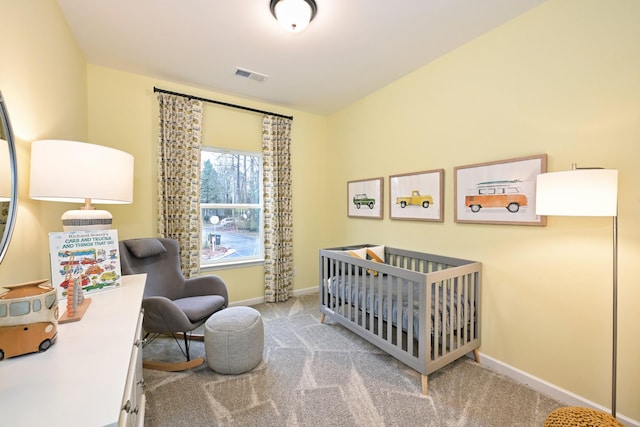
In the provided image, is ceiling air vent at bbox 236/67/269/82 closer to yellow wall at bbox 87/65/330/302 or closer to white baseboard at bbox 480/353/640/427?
yellow wall at bbox 87/65/330/302

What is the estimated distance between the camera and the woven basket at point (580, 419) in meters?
1.10

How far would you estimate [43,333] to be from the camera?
2.77 feet

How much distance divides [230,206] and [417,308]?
2463 millimetres

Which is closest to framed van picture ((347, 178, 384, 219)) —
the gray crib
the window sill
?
the gray crib

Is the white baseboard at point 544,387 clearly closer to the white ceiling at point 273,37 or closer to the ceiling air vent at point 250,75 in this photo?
the white ceiling at point 273,37

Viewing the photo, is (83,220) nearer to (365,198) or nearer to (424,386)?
(424,386)

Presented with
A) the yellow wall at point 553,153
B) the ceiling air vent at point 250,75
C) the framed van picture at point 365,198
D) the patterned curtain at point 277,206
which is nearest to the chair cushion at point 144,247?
the patterned curtain at point 277,206

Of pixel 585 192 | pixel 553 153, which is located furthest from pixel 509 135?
pixel 585 192

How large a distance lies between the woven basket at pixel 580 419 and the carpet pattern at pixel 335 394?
486mm

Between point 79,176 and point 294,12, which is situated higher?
point 294,12

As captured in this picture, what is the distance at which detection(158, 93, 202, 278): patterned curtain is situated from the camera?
2.81 m

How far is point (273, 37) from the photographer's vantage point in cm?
216

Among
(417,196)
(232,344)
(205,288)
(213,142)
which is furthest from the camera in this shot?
(213,142)

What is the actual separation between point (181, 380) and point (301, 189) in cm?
256
